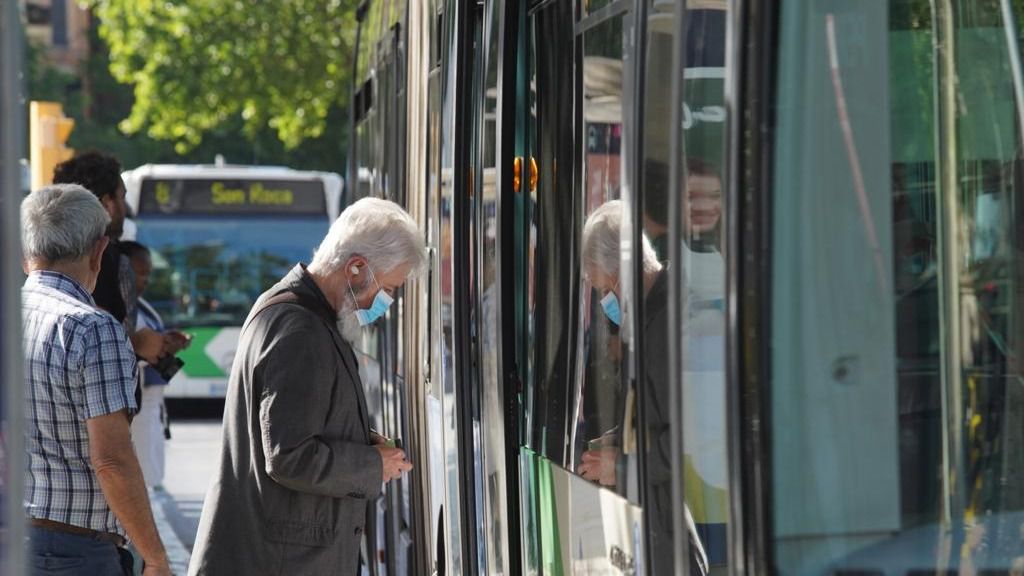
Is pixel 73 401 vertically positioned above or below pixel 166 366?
above

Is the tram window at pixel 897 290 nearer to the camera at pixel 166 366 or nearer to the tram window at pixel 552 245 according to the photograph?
the tram window at pixel 552 245

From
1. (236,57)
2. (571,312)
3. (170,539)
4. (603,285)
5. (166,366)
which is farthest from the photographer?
(236,57)

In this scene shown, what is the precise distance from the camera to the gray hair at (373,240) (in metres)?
4.56

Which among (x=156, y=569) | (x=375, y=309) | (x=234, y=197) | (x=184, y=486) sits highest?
(x=234, y=197)

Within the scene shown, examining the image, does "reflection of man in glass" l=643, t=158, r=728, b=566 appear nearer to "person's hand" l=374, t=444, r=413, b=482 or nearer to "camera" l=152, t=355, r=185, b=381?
"person's hand" l=374, t=444, r=413, b=482

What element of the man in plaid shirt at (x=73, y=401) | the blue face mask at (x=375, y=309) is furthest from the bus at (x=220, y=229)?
the man in plaid shirt at (x=73, y=401)

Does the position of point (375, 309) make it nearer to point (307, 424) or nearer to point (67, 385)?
point (307, 424)

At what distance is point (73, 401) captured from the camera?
4328mm

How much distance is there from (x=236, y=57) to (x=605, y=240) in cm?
2442

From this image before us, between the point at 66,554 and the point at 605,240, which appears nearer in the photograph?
the point at 605,240

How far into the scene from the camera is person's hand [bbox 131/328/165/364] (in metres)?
7.61

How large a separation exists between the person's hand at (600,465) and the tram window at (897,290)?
2.61 ft

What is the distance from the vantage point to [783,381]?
2.69 meters

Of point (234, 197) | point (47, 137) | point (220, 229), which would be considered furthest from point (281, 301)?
point (220, 229)
